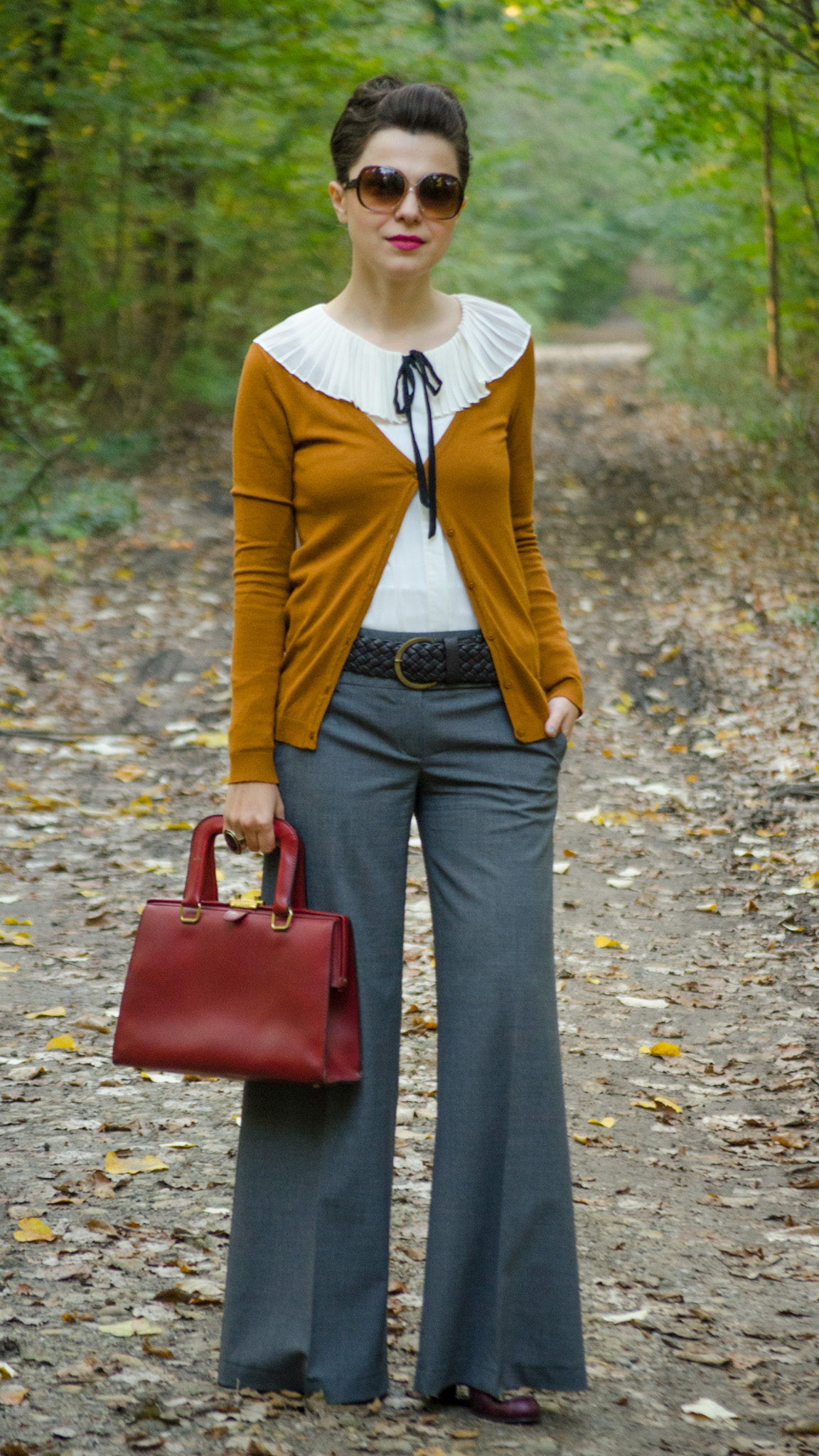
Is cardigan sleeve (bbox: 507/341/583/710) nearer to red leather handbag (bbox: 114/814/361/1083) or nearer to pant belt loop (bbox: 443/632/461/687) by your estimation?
pant belt loop (bbox: 443/632/461/687)

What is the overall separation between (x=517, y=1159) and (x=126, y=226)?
38.4ft

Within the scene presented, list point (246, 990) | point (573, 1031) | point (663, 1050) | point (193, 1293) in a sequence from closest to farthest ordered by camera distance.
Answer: point (246, 990) < point (193, 1293) < point (663, 1050) < point (573, 1031)

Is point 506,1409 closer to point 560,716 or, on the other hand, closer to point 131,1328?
point 131,1328

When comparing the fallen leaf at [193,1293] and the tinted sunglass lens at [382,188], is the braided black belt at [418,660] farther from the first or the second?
the fallen leaf at [193,1293]

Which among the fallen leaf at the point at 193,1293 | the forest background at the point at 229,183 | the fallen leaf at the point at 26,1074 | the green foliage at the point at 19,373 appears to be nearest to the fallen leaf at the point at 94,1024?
the fallen leaf at the point at 26,1074

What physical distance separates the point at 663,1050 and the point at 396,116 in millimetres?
2995

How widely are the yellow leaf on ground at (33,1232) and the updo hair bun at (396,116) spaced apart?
2355 mm

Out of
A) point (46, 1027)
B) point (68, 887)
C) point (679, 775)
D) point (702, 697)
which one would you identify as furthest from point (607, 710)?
point (46, 1027)

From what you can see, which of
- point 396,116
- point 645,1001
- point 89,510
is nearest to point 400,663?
point 396,116

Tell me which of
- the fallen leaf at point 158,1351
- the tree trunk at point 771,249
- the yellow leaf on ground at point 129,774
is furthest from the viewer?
the tree trunk at point 771,249

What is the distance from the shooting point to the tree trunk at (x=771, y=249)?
13430mm

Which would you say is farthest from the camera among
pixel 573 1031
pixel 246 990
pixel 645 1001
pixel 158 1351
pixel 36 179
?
pixel 36 179

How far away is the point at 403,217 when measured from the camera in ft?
7.74

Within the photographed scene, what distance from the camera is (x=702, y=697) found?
→ 8.18 m
